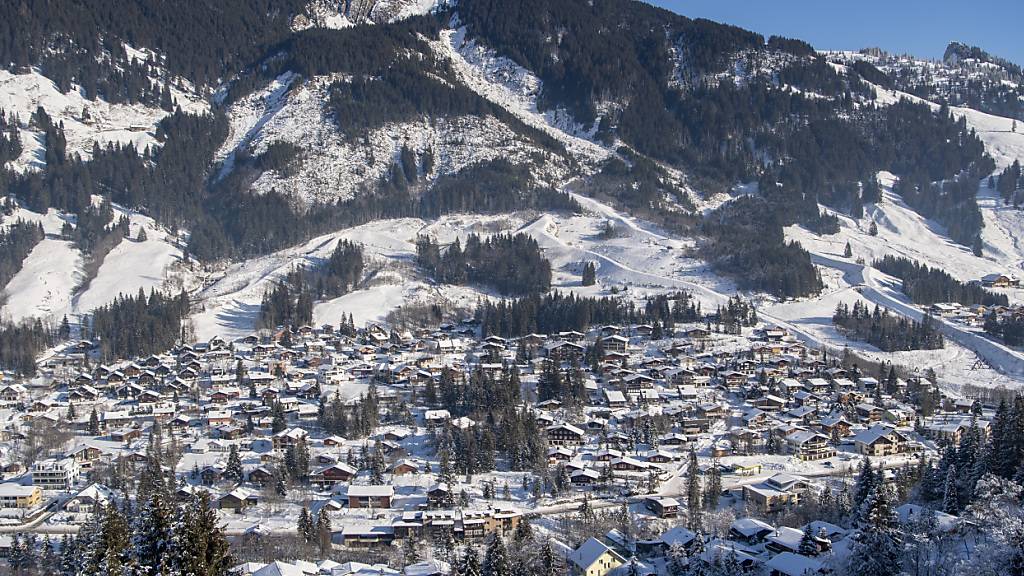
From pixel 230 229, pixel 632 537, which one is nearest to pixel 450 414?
pixel 632 537

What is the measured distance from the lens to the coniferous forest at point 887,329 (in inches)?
2744

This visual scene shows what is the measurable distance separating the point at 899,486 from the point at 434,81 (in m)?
102

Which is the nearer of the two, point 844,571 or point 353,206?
point 844,571

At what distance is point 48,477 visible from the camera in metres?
44.5

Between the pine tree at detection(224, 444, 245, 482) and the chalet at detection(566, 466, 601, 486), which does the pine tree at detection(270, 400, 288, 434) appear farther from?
the chalet at detection(566, 466, 601, 486)

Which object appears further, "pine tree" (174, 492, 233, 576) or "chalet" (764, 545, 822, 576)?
"chalet" (764, 545, 822, 576)

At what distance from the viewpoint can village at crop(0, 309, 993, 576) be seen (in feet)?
123

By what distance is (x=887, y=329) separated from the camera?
71000 millimetres

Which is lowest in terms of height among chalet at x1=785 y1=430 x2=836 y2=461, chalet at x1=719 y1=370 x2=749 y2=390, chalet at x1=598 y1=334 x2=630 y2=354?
chalet at x1=785 y1=430 x2=836 y2=461

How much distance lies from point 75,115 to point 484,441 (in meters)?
91.9

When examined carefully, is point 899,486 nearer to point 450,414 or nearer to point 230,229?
point 450,414

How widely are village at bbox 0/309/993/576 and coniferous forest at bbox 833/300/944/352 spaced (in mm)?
5579

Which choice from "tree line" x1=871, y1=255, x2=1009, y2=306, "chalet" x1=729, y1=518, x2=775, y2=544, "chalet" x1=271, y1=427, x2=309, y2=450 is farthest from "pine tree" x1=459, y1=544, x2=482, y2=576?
"tree line" x1=871, y1=255, x2=1009, y2=306

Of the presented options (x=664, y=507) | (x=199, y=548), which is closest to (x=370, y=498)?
(x=664, y=507)
